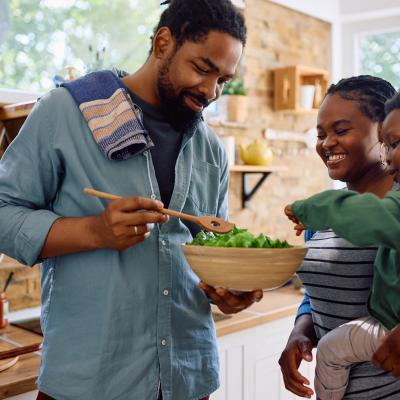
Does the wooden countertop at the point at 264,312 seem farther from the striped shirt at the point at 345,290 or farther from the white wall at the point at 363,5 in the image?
the white wall at the point at 363,5

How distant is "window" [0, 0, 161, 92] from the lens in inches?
94.0

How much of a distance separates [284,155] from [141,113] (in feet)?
7.54

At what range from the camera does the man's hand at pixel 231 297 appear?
4.01ft

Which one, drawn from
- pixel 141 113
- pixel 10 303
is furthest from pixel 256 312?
pixel 141 113

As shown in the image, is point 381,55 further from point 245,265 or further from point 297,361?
point 245,265

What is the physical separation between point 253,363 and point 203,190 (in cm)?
124

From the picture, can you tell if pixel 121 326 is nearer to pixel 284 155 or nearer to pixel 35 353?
pixel 35 353

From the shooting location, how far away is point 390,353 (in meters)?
1.08

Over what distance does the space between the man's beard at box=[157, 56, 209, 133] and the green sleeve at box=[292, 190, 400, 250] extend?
44 cm

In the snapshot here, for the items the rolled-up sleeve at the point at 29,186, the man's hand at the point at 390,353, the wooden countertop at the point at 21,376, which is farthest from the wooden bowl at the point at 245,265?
the wooden countertop at the point at 21,376

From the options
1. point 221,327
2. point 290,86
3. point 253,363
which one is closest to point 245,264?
point 221,327

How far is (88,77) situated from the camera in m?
1.31

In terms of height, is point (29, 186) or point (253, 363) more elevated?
point (29, 186)

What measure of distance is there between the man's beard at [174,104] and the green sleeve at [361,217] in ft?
1.44
